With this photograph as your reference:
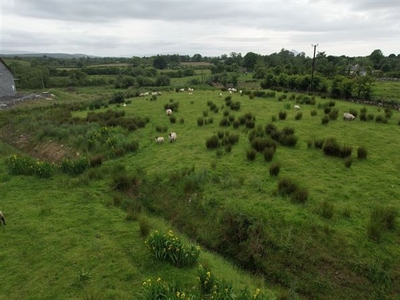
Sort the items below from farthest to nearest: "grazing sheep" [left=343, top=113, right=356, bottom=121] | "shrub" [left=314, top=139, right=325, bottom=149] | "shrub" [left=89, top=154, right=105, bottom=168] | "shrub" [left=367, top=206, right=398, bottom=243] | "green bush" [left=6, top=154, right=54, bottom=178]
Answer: "grazing sheep" [left=343, top=113, right=356, bottom=121] < "shrub" [left=89, top=154, right=105, bottom=168] < "shrub" [left=314, top=139, right=325, bottom=149] < "green bush" [left=6, top=154, right=54, bottom=178] < "shrub" [left=367, top=206, right=398, bottom=243]

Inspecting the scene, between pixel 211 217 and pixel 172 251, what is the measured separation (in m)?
2.60

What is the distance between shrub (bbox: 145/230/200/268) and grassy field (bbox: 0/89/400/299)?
25 cm

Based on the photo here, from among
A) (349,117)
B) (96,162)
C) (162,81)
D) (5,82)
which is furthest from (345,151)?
(162,81)

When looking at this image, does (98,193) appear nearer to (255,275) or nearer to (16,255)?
(16,255)

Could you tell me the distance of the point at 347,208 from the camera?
9.23 metres

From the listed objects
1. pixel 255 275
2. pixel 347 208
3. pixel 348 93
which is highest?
pixel 348 93

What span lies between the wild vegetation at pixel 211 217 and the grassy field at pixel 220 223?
1.4 inches

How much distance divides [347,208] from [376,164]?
432cm

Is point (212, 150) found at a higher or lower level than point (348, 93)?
lower

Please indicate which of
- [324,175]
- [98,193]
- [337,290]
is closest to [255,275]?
[337,290]

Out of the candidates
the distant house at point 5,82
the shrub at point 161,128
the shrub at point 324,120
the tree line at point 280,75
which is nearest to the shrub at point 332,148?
the shrub at point 324,120

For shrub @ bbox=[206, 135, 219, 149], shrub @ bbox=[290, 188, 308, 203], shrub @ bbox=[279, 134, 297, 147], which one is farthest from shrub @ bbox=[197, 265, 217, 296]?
shrub @ bbox=[279, 134, 297, 147]

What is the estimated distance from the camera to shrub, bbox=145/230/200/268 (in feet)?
24.8

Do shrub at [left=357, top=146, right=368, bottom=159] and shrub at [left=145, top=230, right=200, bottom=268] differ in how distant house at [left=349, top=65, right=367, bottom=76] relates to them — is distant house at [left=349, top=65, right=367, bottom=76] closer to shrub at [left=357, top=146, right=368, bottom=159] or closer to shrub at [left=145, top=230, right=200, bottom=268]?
shrub at [left=357, top=146, right=368, bottom=159]
